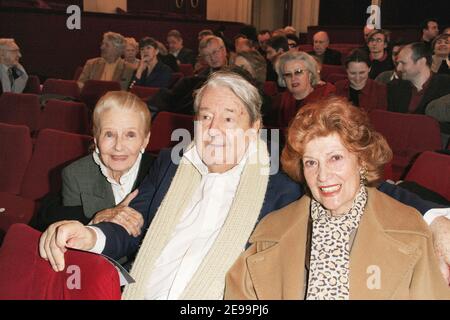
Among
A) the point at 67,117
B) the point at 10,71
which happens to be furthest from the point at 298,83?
the point at 10,71

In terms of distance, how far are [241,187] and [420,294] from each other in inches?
28.9

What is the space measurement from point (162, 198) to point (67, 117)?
109 inches

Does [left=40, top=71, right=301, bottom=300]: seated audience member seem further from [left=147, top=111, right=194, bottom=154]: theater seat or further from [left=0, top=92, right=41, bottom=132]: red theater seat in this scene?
[left=0, top=92, right=41, bottom=132]: red theater seat

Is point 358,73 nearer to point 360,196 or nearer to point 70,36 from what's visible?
point 360,196

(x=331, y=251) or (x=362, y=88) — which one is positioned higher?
(x=362, y=88)

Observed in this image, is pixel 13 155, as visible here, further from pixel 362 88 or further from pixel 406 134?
pixel 362 88

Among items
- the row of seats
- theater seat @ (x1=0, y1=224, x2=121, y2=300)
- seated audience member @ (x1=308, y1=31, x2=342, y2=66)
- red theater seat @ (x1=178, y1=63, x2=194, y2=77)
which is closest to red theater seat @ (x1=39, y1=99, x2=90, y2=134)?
the row of seats

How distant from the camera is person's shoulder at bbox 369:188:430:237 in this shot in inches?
70.8

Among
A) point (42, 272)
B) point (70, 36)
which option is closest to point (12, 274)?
point (42, 272)

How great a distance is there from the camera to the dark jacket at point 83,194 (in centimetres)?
266

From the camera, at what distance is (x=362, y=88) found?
17.7 feet

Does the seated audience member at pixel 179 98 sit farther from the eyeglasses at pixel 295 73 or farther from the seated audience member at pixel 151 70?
the seated audience member at pixel 151 70

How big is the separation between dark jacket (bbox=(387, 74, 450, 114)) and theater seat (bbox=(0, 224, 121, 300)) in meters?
3.72

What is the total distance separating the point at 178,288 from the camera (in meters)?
2.12
